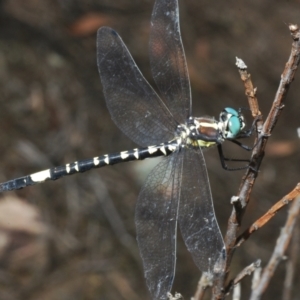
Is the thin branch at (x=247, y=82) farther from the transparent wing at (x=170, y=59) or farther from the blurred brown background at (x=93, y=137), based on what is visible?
the blurred brown background at (x=93, y=137)

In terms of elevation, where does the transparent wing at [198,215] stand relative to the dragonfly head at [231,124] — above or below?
below

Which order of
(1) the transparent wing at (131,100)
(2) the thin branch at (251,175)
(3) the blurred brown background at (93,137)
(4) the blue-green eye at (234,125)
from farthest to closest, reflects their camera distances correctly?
(3) the blurred brown background at (93,137) < (1) the transparent wing at (131,100) < (4) the blue-green eye at (234,125) < (2) the thin branch at (251,175)

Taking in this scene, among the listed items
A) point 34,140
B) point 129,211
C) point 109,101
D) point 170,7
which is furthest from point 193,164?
point 34,140

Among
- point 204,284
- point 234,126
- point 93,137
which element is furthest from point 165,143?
point 93,137

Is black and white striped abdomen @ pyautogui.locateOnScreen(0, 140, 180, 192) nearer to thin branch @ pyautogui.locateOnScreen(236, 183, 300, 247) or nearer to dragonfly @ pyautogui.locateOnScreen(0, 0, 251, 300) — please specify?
dragonfly @ pyautogui.locateOnScreen(0, 0, 251, 300)

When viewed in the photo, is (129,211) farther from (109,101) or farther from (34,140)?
(109,101)

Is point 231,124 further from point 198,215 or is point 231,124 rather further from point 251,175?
point 251,175

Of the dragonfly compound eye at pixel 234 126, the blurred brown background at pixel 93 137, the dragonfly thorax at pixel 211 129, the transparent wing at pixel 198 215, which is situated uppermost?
the blurred brown background at pixel 93 137

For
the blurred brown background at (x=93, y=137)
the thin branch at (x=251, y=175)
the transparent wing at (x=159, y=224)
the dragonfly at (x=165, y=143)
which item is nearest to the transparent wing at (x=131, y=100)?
the dragonfly at (x=165, y=143)

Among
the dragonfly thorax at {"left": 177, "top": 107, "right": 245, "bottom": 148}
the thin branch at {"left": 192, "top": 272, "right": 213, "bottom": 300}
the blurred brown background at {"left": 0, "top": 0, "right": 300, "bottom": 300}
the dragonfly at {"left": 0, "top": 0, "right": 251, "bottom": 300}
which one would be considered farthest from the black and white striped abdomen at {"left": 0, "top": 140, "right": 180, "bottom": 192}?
the blurred brown background at {"left": 0, "top": 0, "right": 300, "bottom": 300}
